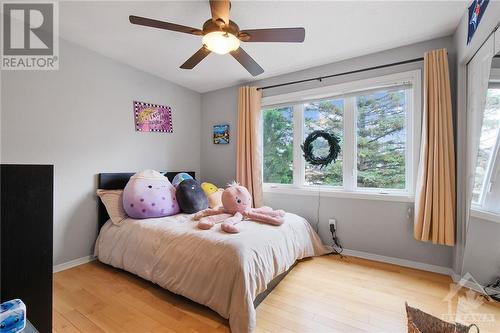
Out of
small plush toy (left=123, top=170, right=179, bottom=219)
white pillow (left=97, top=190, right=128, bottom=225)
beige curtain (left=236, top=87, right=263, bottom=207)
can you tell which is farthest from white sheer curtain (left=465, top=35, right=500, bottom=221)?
white pillow (left=97, top=190, right=128, bottom=225)

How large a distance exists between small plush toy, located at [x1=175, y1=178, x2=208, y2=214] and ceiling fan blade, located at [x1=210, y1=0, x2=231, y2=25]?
169 cm

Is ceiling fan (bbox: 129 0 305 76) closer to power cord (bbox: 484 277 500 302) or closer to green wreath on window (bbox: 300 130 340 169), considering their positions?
green wreath on window (bbox: 300 130 340 169)

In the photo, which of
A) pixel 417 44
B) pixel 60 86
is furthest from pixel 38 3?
pixel 417 44

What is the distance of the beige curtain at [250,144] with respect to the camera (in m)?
3.12

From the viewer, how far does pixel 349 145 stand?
107 inches

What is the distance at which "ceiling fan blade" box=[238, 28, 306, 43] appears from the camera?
5.09 feet

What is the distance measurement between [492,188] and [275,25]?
1988mm

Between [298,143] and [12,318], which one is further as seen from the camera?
[298,143]

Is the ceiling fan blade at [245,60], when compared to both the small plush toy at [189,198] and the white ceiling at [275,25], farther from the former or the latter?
the small plush toy at [189,198]

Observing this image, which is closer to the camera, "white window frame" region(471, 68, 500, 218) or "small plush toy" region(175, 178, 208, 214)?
"white window frame" region(471, 68, 500, 218)

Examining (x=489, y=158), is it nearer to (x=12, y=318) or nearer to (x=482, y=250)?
(x=482, y=250)

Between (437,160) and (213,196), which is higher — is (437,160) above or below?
above

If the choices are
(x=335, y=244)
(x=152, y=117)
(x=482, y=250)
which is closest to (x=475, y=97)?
(x=482, y=250)

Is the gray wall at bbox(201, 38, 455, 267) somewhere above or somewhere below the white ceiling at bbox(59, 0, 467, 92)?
below
